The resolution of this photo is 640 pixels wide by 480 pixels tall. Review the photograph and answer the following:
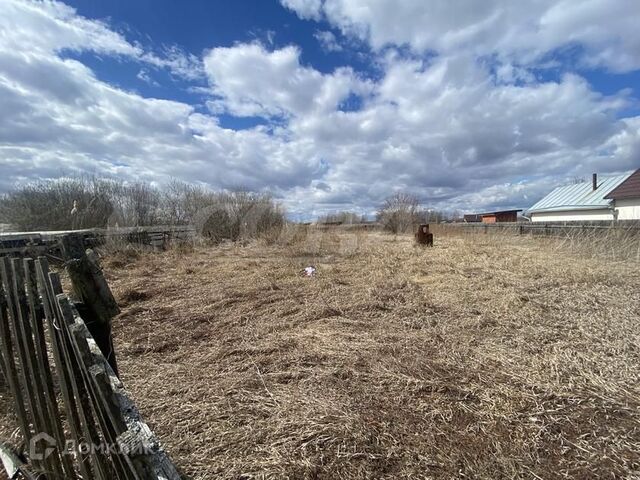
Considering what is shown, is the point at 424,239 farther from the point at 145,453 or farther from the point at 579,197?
the point at 579,197

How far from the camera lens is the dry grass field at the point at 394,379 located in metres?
1.76

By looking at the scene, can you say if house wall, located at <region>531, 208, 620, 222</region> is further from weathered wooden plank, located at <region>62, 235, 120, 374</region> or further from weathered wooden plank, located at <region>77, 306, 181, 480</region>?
weathered wooden plank, located at <region>77, 306, 181, 480</region>

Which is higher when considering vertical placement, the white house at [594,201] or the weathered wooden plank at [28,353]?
the white house at [594,201]

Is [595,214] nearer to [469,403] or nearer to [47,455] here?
[469,403]

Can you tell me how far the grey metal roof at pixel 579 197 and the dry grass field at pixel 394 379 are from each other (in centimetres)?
2495

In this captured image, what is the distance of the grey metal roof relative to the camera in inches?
948

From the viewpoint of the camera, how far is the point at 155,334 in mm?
3818

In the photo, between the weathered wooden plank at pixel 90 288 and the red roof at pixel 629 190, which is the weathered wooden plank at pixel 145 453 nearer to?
the weathered wooden plank at pixel 90 288

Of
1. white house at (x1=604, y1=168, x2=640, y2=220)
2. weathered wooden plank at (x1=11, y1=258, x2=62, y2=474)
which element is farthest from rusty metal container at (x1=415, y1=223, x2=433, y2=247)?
white house at (x1=604, y1=168, x2=640, y2=220)

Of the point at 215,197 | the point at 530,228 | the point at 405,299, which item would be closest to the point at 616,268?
the point at 405,299

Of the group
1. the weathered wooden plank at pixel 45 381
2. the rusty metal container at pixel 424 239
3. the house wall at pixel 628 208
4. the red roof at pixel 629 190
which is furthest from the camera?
the red roof at pixel 629 190

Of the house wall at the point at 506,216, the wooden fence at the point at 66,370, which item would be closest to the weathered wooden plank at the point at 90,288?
the wooden fence at the point at 66,370

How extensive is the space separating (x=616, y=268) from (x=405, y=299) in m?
5.22

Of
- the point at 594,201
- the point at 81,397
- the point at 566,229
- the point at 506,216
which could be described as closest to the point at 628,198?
the point at 594,201
